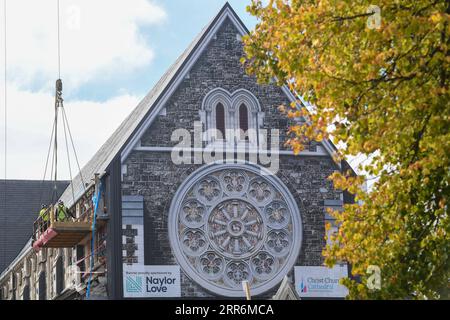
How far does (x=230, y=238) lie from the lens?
38.7 m

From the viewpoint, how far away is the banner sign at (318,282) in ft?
128

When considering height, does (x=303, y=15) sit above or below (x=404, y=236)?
above

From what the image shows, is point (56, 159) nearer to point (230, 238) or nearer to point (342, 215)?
point (230, 238)

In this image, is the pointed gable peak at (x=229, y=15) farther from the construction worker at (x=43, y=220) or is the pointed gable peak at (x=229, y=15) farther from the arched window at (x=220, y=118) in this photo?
the construction worker at (x=43, y=220)

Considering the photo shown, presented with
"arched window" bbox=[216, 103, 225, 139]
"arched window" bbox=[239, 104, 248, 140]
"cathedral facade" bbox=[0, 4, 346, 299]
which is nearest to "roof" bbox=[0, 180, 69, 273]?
"cathedral facade" bbox=[0, 4, 346, 299]

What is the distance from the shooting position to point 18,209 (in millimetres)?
68062

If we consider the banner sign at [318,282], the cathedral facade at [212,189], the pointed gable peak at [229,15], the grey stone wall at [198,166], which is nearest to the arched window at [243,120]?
the cathedral facade at [212,189]

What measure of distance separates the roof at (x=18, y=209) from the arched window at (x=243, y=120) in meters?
28.3

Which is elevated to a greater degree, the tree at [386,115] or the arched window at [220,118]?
the arched window at [220,118]

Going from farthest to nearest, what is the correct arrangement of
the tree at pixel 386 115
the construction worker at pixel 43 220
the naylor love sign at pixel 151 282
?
the construction worker at pixel 43 220 < the naylor love sign at pixel 151 282 < the tree at pixel 386 115

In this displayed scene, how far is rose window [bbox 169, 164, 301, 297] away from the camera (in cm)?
3812
